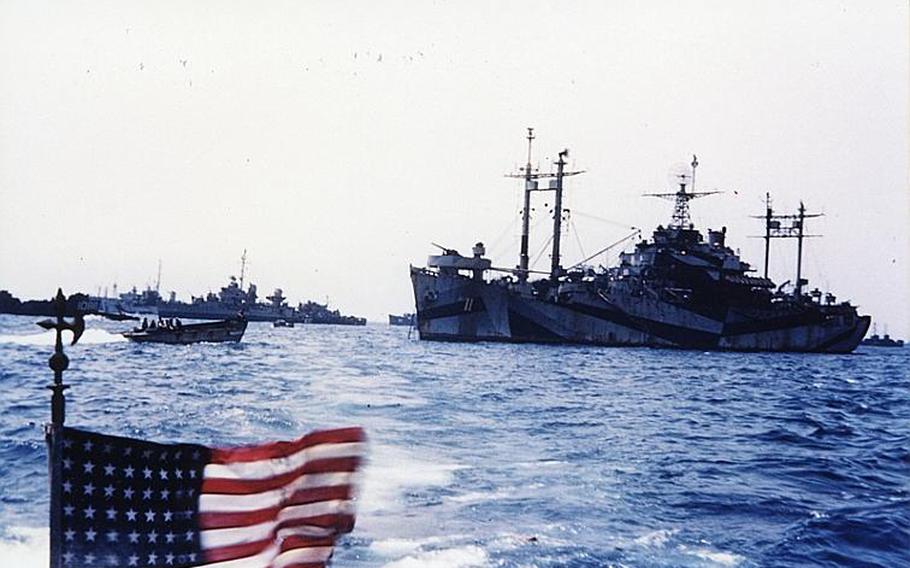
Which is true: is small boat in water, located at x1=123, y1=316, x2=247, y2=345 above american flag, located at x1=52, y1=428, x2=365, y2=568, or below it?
below

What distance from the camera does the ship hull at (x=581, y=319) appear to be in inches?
2813

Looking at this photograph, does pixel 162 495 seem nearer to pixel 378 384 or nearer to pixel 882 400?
pixel 378 384

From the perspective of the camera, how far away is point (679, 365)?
48.2m

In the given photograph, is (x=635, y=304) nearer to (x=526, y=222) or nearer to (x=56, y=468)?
(x=526, y=222)

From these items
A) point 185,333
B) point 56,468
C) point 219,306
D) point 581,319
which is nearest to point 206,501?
point 56,468

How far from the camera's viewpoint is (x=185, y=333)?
180ft

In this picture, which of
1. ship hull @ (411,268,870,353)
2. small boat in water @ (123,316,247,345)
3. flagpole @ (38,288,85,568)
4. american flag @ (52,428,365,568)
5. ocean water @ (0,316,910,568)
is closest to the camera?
flagpole @ (38,288,85,568)

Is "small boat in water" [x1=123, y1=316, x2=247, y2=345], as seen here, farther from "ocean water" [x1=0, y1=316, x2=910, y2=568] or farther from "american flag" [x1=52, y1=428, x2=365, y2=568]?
"american flag" [x1=52, y1=428, x2=365, y2=568]

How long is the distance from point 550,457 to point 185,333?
146 ft

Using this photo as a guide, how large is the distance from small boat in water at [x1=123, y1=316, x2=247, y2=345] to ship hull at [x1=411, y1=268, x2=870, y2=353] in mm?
21555

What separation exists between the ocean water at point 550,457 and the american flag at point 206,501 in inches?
186

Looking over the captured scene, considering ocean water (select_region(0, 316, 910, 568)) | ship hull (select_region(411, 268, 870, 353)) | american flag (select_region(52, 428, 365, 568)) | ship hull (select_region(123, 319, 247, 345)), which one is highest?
ship hull (select_region(411, 268, 870, 353))

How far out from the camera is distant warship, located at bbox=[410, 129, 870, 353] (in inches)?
2820

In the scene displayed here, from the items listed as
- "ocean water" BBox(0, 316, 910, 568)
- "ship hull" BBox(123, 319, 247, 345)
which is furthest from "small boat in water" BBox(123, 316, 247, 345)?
"ocean water" BBox(0, 316, 910, 568)
